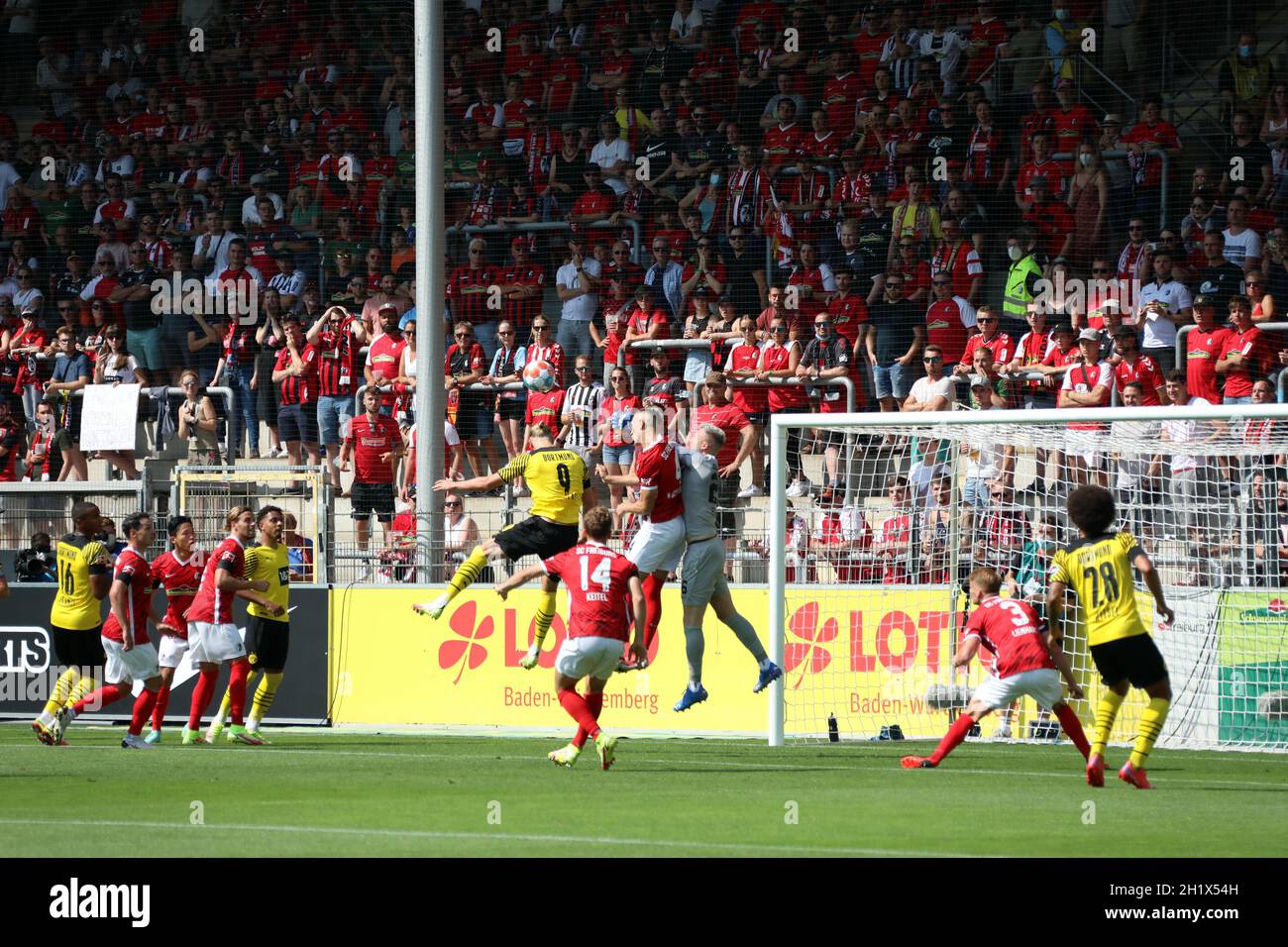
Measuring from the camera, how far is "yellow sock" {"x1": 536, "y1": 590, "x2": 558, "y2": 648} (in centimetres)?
1550

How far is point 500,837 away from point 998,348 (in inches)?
474

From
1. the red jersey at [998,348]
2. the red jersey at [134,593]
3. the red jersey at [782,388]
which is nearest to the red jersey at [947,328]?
the red jersey at [998,348]

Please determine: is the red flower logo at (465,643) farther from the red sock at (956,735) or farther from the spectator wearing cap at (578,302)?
the red sock at (956,735)

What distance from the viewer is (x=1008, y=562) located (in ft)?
54.3

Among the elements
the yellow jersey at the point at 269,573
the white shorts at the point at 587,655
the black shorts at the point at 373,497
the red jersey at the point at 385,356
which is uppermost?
the red jersey at the point at 385,356

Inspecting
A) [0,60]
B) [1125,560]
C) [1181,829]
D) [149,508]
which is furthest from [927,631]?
[0,60]

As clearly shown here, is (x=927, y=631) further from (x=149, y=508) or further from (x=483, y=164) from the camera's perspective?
(x=483, y=164)

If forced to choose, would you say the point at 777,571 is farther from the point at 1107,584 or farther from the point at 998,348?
the point at 998,348

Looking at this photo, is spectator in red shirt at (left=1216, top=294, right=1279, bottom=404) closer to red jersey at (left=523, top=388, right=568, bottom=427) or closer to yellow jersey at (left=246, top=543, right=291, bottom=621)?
red jersey at (left=523, top=388, right=568, bottom=427)

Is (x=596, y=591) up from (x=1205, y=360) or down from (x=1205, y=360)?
down

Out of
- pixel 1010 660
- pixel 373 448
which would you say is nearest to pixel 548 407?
pixel 373 448

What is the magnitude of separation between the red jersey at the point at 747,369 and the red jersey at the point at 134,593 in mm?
7080

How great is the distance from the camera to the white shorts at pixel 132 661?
1570 cm

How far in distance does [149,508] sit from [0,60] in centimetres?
1398
